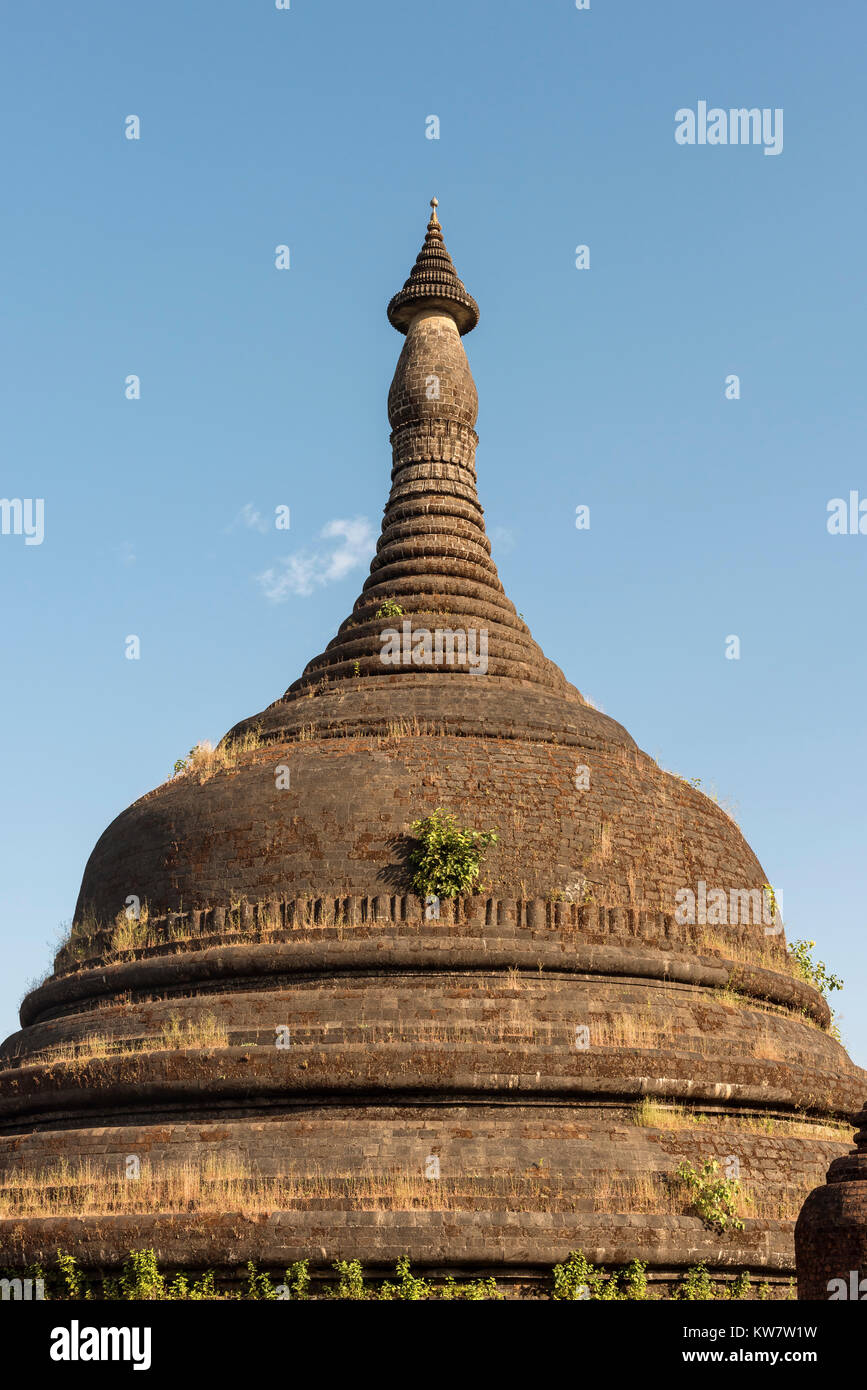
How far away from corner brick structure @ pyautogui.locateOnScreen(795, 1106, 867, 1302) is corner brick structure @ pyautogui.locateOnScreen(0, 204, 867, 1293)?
2444mm

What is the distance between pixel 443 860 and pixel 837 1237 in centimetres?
696

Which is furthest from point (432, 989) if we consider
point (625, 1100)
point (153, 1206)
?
point (153, 1206)

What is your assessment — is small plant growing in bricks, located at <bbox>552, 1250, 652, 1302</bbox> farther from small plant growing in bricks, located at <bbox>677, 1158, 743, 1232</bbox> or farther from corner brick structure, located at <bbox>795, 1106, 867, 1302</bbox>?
corner brick structure, located at <bbox>795, 1106, 867, 1302</bbox>

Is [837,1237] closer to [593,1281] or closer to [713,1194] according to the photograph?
[593,1281]

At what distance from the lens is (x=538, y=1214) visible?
1364 cm

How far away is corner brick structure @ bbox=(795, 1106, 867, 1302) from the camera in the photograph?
11211 millimetres

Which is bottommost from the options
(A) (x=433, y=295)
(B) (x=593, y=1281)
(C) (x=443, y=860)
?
(B) (x=593, y=1281)

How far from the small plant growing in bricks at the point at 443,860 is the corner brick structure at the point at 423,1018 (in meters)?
0.28

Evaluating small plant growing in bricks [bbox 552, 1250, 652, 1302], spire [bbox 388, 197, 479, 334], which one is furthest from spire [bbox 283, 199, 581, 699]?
small plant growing in bricks [bbox 552, 1250, 652, 1302]

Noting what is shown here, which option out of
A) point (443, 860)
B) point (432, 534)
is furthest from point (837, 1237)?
point (432, 534)

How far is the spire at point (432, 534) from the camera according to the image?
22.1 metres

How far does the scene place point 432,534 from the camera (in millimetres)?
24062

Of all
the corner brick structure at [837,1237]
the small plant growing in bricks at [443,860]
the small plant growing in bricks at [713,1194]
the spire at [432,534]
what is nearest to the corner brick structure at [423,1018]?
the small plant growing in bricks at [713,1194]
